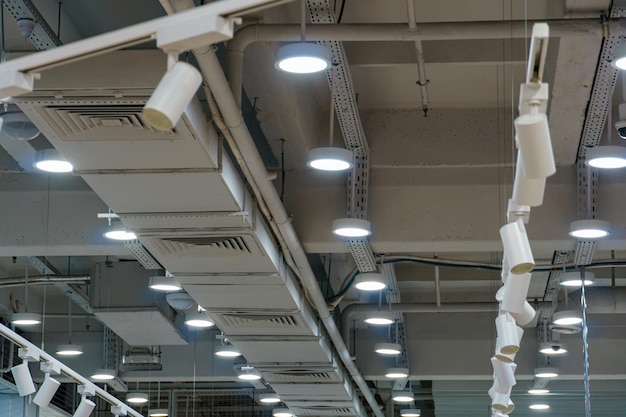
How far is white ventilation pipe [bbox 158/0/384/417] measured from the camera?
485 cm

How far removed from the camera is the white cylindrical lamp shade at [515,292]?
12.2ft

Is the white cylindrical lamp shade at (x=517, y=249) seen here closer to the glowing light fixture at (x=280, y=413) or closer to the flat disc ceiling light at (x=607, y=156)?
the flat disc ceiling light at (x=607, y=156)

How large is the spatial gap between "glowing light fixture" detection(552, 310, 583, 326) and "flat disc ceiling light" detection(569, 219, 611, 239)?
2784 millimetres

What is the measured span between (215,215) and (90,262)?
471cm

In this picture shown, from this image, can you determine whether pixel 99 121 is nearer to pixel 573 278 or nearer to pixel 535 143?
pixel 535 143

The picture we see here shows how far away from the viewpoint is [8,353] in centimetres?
1240

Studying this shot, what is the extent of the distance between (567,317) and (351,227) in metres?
3.35

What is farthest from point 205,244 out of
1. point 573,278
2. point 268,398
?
point 268,398

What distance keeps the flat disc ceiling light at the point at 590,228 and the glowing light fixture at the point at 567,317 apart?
9.13ft

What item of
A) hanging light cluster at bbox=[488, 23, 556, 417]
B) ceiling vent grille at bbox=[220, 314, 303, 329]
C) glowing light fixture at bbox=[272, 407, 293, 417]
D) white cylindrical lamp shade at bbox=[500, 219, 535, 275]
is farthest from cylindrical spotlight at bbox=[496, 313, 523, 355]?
glowing light fixture at bbox=[272, 407, 293, 417]

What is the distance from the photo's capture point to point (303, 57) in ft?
16.0

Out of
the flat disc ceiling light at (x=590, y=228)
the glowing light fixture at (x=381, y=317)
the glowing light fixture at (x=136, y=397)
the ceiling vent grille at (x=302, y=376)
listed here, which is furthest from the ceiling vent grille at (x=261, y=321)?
the glowing light fixture at (x=136, y=397)

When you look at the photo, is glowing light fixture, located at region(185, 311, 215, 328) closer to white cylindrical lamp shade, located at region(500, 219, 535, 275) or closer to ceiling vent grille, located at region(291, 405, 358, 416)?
ceiling vent grille, located at region(291, 405, 358, 416)

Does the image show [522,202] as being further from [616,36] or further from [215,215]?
[215,215]
